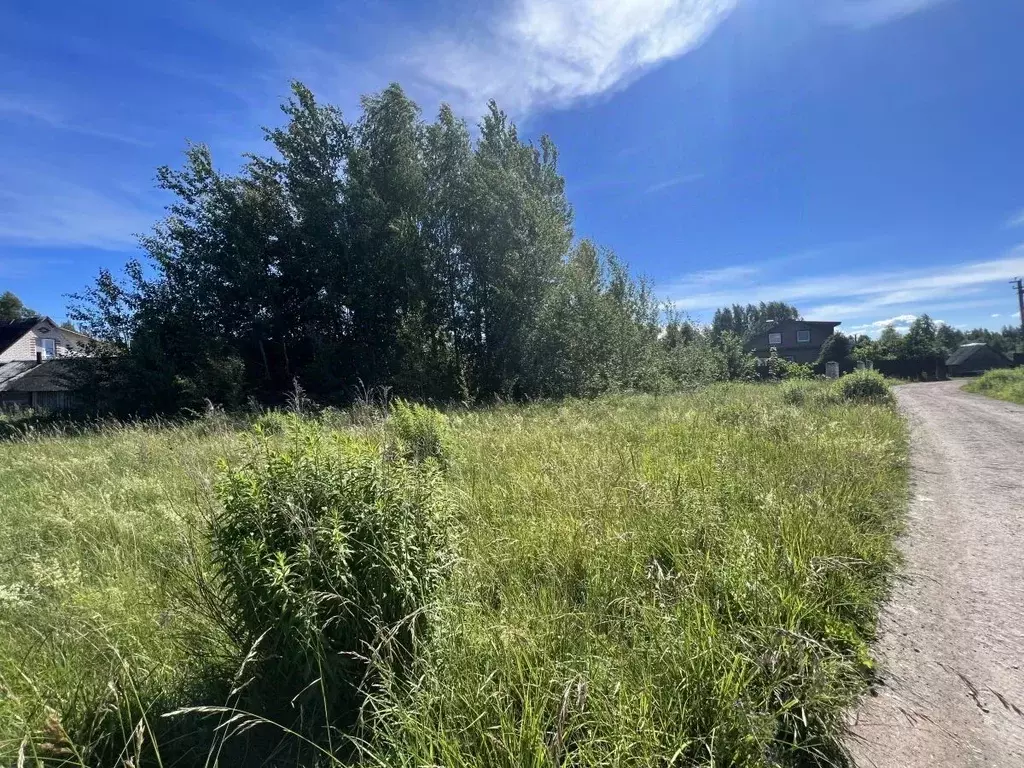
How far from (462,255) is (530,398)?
6.24 m

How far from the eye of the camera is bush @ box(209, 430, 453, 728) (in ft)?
6.09

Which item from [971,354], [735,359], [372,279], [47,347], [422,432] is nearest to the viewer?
[422,432]

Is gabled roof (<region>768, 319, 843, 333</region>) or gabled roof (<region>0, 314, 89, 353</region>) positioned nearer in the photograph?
gabled roof (<region>0, 314, 89, 353</region>)

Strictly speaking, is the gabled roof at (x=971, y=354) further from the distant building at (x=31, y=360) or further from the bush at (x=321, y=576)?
the distant building at (x=31, y=360)

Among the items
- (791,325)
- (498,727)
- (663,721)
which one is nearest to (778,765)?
(663,721)

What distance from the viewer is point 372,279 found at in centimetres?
1808

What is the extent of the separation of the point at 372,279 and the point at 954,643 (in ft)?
59.6

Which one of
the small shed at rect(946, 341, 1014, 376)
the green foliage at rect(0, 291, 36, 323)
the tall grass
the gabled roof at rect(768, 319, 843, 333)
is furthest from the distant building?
the small shed at rect(946, 341, 1014, 376)

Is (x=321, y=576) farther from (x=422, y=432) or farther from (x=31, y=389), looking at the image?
(x=31, y=389)

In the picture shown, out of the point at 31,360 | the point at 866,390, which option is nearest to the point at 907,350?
the point at 866,390

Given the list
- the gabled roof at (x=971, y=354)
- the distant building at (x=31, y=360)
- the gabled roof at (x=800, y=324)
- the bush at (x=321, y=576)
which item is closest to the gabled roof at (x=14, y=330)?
the distant building at (x=31, y=360)

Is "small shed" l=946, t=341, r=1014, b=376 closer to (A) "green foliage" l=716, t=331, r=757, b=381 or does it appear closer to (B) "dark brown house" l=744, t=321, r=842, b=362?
(B) "dark brown house" l=744, t=321, r=842, b=362

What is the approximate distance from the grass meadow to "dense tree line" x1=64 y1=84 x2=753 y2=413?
13051 millimetres

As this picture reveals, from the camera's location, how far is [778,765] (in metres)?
1.70
